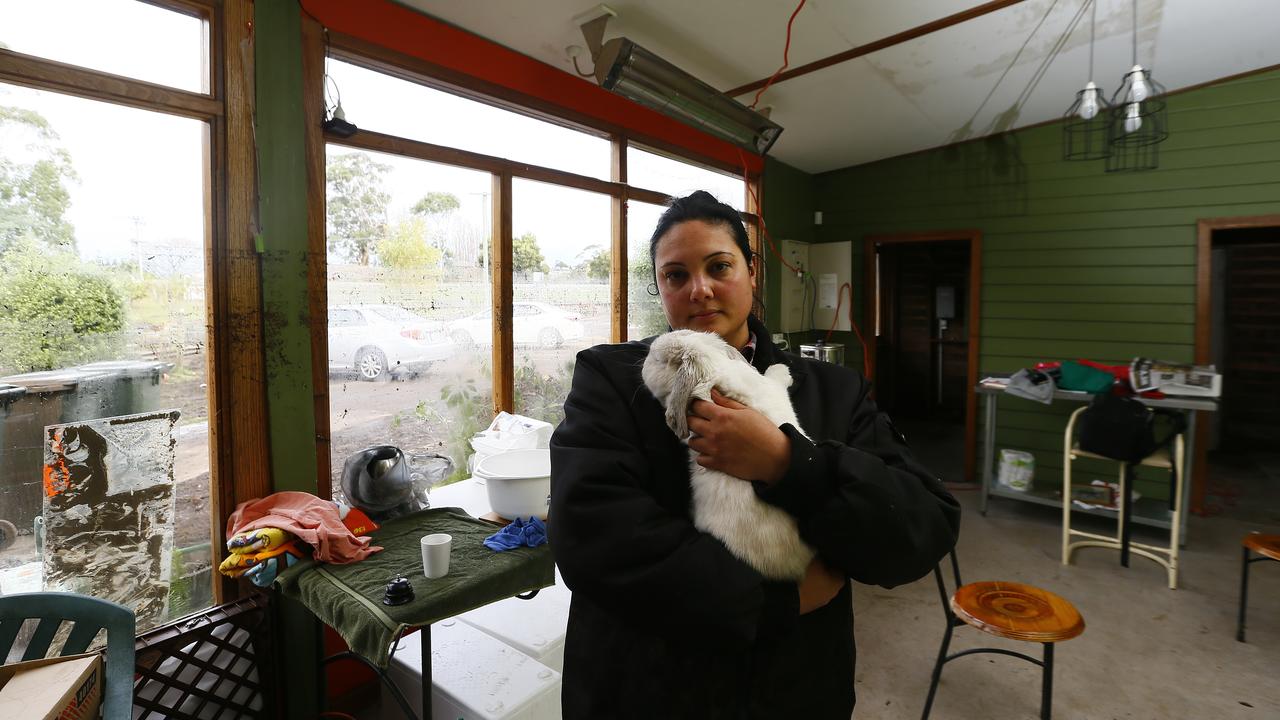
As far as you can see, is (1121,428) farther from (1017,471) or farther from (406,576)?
(406,576)

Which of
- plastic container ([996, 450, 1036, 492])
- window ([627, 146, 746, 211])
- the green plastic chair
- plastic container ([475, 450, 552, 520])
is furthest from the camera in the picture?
plastic container ([996, 450, 1036, 492])

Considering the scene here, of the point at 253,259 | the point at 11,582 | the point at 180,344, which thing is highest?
the point at 253,259

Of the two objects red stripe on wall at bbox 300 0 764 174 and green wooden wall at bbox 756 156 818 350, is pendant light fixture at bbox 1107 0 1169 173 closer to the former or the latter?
green wooden wall at bbox 756 156 818 350

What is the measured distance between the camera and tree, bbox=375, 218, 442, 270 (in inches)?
94.2

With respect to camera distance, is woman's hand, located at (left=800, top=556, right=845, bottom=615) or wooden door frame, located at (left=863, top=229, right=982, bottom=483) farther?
wooden door frame, located at (left=863, top=229, right=982, bottom=483)

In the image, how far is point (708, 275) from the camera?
1.08m

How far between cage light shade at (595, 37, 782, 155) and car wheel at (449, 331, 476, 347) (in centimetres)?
129

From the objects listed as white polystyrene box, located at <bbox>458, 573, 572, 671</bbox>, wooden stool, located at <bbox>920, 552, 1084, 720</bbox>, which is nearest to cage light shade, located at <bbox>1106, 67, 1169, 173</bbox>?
wooden stool, located at <bbox>920, 552, 1084, 720</bbox>

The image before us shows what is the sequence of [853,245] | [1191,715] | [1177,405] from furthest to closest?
1. [853,245]
2. [1177,405]
3. [1191,715]

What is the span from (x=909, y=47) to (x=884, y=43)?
18 cm

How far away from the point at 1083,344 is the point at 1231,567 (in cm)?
174

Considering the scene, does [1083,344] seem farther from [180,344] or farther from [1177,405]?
[180,344]

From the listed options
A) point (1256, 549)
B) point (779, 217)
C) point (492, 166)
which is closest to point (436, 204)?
point (492, 166)

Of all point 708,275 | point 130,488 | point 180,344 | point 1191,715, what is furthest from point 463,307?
point 1191,715
